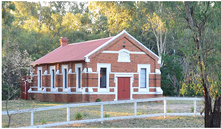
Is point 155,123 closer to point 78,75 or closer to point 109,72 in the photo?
point 109,72

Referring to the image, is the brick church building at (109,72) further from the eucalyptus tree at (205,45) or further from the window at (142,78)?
the eucalyptus tree at (205,45)

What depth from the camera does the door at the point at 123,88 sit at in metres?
32.5

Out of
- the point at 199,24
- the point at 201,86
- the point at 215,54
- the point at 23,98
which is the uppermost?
the point at 199,24

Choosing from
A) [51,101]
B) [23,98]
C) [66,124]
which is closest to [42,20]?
[23,98]

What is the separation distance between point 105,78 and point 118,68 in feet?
4.84

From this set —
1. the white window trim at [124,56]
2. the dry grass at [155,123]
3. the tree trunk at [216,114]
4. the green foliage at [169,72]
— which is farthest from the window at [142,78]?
the tree trunk at [216,114]

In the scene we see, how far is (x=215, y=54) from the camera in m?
14.6

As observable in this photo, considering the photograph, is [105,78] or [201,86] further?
[105,78]

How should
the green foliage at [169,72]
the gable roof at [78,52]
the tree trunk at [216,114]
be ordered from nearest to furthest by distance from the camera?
the tree trunk at [216,114], the gable roof at [78,52], the green foliage at [169,72]

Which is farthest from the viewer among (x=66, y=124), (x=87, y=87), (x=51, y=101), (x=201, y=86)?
(x=51, y=101)

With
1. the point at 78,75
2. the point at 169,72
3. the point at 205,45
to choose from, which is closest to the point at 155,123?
the point at 205,45

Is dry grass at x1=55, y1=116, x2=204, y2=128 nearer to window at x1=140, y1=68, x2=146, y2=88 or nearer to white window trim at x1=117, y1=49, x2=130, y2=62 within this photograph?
white window trim at x1=117, y1=49, x2=130, y2=62

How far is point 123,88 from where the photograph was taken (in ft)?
107

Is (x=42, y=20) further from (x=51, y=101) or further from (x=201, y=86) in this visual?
(x=201, y=86)
